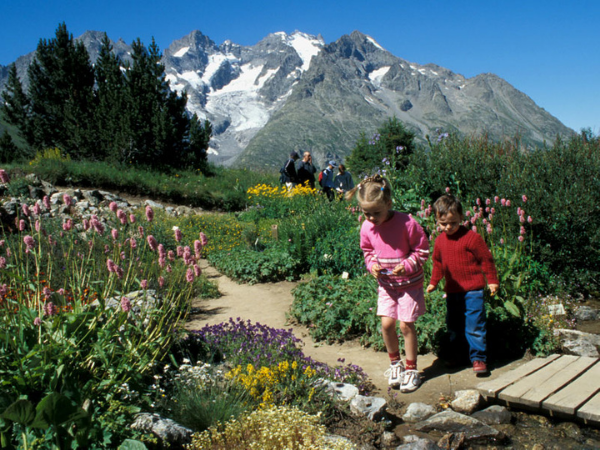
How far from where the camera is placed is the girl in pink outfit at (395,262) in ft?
10.1

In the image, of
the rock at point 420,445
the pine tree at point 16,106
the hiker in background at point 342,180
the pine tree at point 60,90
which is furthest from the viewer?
the pine tree at point 16,106

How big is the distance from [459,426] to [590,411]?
78cm

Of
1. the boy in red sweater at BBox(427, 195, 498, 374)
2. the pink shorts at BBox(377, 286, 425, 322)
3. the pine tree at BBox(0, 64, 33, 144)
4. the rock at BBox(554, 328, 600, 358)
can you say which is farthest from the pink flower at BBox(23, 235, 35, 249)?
the pine tree at BBox(0, 64, 33, 144)

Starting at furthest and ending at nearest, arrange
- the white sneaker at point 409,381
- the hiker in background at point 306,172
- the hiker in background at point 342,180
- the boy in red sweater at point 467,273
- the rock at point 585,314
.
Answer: the hiker in background at point 306,172
the hiker in background at point 342,180
the rock at point 585,314
the boy in red sweater at point 467,273
the white sneaker at point 409,381

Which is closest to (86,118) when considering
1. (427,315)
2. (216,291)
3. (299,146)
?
(216,291)

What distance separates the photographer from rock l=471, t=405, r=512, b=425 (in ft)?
9.27

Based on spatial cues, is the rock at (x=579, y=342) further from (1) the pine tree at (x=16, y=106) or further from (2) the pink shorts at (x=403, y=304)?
(1) the pine tree at (x=16, y=106)

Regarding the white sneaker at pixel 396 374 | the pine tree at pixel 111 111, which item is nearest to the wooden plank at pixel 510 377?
the white sneaker at pixel 396 374

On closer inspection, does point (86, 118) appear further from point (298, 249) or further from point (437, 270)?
point (437, 270)

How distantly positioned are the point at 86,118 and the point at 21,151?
4.40m

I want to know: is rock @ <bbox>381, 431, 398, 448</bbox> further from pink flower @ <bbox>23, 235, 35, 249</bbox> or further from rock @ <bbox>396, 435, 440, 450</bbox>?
pink flower @ <bbox>23, 235, 35, 249</bbox>

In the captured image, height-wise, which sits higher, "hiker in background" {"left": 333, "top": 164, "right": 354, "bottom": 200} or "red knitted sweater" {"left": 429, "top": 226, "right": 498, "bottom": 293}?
"hiker in background" {"left": 333, "top": 164, "right": 354, "bottom": 200}

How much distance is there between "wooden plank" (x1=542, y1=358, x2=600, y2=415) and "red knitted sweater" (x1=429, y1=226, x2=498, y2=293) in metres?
0.86

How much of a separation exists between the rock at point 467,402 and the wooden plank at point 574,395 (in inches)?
16.0
